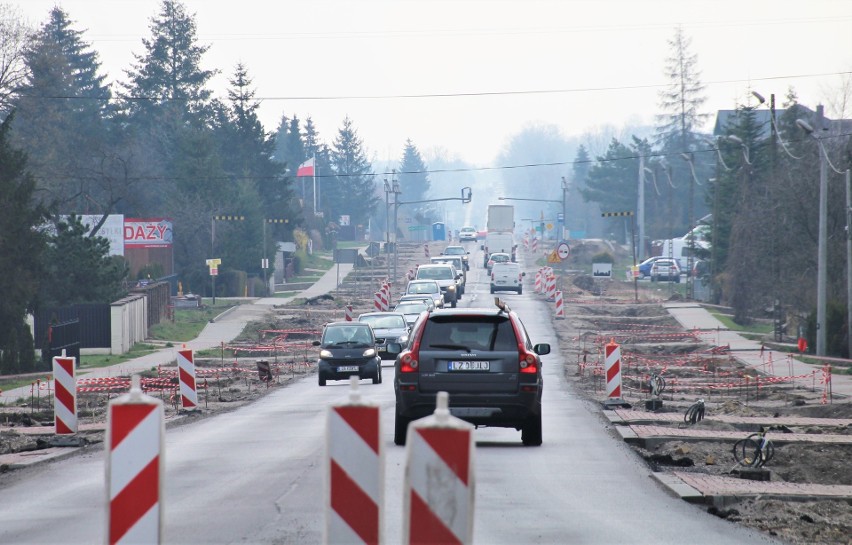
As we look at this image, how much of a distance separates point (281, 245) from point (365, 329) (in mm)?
70519

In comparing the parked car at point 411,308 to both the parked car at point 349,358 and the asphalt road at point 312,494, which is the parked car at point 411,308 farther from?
the asphalt road at point 312,494

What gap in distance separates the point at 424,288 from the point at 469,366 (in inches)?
1580

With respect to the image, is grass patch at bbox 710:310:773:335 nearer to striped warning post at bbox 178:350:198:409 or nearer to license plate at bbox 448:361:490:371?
striped warning post at bbox 178:350:198:409

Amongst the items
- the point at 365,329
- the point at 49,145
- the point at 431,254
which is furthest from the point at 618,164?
the point at 365,329

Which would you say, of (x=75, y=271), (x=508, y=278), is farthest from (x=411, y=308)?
(x=508, y=278)

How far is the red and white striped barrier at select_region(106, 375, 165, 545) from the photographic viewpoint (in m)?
6.65

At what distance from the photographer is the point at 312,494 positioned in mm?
11789

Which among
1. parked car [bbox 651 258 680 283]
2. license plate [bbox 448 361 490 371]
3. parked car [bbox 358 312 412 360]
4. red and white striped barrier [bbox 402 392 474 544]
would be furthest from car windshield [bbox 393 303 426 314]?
parked car [bbox 651 258 680 283]

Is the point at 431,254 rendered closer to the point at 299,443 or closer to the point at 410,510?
the point at 299,443

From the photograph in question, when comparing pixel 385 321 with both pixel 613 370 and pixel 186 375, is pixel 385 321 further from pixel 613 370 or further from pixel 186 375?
pixel 613 370

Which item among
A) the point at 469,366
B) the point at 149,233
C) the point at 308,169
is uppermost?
the point at 308,169

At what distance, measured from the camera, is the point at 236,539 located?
30.9ft

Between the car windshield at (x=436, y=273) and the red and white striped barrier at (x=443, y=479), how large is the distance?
193 feet

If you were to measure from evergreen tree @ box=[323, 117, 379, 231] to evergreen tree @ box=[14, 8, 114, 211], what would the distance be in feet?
183
